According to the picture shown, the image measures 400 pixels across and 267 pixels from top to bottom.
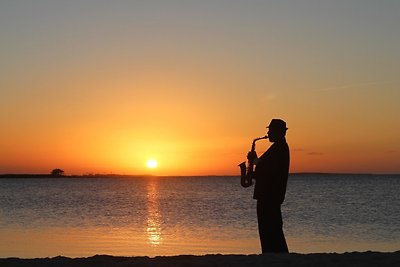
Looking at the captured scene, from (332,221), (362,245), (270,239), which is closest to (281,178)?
(270,239)

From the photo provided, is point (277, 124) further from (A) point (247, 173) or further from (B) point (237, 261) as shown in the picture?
(B) point (237, 261)

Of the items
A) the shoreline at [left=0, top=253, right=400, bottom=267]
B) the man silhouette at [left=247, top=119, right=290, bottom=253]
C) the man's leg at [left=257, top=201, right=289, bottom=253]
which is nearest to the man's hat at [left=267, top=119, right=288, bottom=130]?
the man silhouette at [left=247, top=119, right=290, bottom=253]

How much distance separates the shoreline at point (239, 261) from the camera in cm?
817

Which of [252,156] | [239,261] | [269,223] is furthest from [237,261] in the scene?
[252,156]

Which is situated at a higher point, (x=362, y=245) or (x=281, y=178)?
(x=281, y=178)

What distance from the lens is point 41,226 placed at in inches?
1245

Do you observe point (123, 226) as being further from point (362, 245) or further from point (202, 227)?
point (362, 245)

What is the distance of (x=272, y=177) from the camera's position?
8484mm

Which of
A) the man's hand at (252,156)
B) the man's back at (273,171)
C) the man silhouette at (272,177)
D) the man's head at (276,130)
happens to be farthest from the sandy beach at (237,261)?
the man's head at (276,130)

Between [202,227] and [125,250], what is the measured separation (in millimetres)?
11111

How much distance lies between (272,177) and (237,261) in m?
1.12

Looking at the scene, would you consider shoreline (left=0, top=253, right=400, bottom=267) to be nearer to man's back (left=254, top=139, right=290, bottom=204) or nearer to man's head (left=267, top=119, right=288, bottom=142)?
man's back (left=254, top=139, right=290, bottom=204)

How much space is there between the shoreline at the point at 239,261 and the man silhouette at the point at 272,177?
1.42ft

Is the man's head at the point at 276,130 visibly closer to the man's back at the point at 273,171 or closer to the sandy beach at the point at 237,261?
the man's back at the point at 273,171
